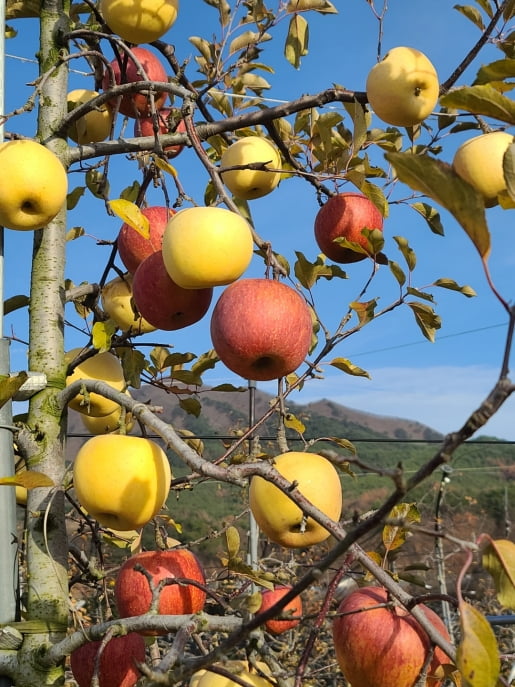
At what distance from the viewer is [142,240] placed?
3.90 feet

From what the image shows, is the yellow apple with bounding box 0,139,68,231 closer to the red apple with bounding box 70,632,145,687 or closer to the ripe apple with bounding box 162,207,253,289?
the ripe apple with bounding box 162,207,253,289

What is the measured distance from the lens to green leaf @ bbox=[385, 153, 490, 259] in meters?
0.47

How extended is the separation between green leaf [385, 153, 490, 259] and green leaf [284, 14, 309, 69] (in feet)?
3.45

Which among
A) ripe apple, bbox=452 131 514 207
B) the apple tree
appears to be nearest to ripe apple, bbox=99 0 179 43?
the apple tree

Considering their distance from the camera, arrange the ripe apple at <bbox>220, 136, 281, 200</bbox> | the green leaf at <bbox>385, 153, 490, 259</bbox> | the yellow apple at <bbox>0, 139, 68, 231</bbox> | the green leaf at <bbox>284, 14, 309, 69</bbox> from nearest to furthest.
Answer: the green leaf at <bbox>385, 153, 490, 259</bbox> → the yellow apple at <bbox>0, 139, 68, 231</bbox> → the ripe apple at <bbox>220, 136, 281, 200</bbox> → the green leaf at <bbox>284, 14, 309, 69</bbox>

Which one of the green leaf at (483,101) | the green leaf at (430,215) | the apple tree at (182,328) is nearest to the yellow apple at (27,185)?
the apple tree at (182,328)

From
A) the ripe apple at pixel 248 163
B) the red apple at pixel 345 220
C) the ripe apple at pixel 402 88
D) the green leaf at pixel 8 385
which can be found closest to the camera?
the green leaf at pixel 8 385

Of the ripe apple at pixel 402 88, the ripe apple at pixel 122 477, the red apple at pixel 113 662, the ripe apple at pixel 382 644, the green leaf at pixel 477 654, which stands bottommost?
the red apple at pixel 113 662

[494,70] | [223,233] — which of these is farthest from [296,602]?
[494,70]

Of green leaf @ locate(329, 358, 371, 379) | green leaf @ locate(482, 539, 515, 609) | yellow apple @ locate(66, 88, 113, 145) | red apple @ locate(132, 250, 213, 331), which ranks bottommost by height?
green leaf @ locate(482, 539, 515, 609)

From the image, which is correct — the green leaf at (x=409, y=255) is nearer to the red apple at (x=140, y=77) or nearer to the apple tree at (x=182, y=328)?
the apple tree at (x=182, y=328)

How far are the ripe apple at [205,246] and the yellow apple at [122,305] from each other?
13.2 inches

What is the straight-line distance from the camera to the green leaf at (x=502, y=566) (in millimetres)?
556

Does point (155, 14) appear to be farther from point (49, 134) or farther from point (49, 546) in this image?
point (49, 546)
